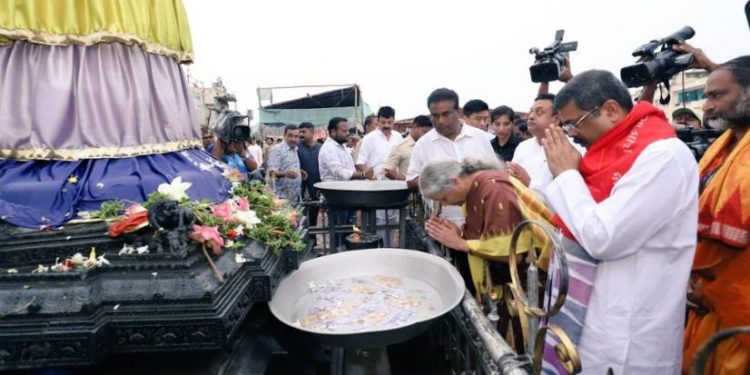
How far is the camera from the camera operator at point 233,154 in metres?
4.70

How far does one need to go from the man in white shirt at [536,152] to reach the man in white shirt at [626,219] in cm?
150

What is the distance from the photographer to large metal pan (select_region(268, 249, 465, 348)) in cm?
192

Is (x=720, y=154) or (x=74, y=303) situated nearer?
(x=74, y=303)

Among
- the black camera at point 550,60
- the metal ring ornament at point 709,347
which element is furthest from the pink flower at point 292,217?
the metal ring ornament at point 709,347

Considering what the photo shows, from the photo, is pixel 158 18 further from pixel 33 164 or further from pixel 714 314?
pixel 714 314

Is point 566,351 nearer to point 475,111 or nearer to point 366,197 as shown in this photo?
point 366,197

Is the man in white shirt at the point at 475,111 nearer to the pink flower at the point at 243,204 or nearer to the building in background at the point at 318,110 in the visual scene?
the pink flower at the point at 243,204

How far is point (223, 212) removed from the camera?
8.41 ft

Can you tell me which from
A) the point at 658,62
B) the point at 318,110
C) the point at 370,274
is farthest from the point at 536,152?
the point at 318,110

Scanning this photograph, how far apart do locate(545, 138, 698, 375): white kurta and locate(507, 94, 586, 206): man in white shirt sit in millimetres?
1577

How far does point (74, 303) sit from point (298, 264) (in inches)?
49.7

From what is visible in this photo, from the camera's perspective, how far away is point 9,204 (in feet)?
7.50

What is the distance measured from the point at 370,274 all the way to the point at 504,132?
10.2ft

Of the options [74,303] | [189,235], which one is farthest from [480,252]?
[74,303]
